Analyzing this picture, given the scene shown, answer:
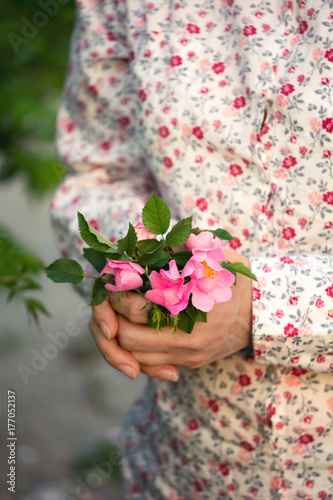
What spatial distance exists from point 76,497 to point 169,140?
6.73 ft

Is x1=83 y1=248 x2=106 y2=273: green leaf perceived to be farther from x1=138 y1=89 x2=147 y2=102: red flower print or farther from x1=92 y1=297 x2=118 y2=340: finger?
x1=138 y1=89 x2=147 y2=102: red flower print

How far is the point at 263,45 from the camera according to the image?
1038 mm

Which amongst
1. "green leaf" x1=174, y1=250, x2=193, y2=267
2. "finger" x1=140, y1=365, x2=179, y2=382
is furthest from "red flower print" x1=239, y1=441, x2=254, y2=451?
"green leaf" x1=174, y1=250, x2=193, y2=267

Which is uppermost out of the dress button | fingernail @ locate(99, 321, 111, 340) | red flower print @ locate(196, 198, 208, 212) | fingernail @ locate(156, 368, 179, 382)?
the dress button

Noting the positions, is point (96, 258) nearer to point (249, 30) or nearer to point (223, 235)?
point (223, 235)

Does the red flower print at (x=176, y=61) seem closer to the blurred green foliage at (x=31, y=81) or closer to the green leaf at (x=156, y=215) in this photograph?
the green leaf at (x=156, y=215)

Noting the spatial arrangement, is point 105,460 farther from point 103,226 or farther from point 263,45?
point 263,45

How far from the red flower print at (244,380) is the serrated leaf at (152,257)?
1.35 feet

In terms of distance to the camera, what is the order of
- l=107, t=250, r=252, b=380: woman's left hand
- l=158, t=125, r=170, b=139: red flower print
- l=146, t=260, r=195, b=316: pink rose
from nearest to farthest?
l=146, t=260, r=195, b=316: pink rose
l=107, t=250, r=252, b=380: woman's left hand
l=158, t=125, r=170, b=139: red flower print

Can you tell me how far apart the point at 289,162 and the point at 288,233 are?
0.14 m

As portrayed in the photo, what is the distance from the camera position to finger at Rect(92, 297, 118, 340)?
925mm

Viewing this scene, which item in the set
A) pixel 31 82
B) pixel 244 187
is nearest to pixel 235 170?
pixel 244 187

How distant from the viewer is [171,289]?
77 cm

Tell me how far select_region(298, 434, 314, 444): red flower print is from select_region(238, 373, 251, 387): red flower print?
0.14 m
